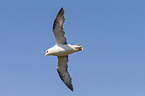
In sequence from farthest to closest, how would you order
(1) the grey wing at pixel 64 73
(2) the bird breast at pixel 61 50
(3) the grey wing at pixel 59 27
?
(1) the grey wing at pixel 64 73 < (2) the bird breast at pixel 61 50 < (3) the grey wing at pixel 59 27

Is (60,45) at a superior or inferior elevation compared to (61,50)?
superior

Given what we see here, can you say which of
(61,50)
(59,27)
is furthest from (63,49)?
(59,27)

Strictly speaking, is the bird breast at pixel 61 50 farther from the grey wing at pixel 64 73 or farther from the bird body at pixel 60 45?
the grey wing at pixel 64 73

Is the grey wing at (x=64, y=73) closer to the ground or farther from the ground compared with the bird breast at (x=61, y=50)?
closer to the ground

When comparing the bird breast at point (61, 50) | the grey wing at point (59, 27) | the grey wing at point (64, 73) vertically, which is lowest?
the grey wing at point (64, 73)

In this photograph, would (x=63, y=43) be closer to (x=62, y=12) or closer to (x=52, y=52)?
(x=52, y=52)

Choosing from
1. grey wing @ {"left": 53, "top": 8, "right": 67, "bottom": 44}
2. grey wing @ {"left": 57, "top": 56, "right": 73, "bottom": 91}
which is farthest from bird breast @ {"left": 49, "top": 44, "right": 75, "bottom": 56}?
grey wing @ {"left": 57, "top": 56, "right": 73, "bottom": 91}

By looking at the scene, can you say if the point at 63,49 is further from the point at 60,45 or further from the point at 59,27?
the point at 59,27

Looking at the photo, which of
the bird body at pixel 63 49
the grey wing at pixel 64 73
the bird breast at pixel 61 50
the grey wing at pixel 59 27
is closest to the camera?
the grey wing at pixel 59 27

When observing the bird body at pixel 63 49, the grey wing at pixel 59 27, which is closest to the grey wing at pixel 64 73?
the bird body at pixel 63 49

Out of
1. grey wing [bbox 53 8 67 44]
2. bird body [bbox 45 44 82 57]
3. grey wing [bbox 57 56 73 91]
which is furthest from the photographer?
grey wing [bbox 57 56 73 91]

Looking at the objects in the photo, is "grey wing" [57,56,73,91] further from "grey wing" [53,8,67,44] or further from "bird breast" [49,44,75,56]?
"grey wing" [53,8,67,44]

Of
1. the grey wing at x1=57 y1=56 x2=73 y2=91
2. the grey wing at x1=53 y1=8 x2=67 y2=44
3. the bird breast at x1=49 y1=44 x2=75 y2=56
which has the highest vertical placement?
the grey wing at x1=53 y1=8 x2=67 y2=44

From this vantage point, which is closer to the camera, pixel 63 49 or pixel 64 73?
pixel 63 49
